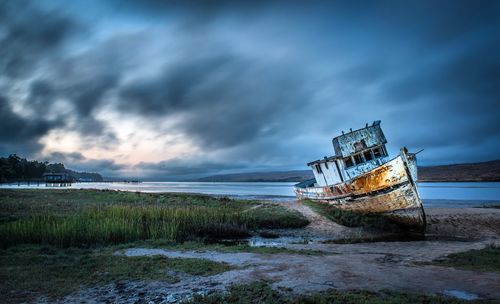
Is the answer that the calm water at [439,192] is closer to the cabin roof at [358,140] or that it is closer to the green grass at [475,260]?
the cabin roof at [358,140]

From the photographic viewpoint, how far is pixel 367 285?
6.86m

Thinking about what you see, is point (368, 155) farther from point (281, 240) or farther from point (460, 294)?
point (460, 294)

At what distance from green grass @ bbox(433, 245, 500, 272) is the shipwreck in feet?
20.7

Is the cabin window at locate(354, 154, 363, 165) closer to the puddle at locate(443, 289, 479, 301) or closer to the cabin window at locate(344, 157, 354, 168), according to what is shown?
the cabin window at locate(344, 157, 354, 168)

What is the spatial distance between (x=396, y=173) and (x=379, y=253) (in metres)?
7.98

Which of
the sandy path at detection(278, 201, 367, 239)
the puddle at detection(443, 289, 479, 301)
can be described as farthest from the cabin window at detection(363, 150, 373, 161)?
the puddle at detection(443, 289, 479, 301)

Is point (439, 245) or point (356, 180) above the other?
point (356, 180)

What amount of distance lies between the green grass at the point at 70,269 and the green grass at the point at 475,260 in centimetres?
643

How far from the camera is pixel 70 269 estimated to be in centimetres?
856

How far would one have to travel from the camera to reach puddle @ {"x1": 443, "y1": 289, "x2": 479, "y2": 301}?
605 centimetres

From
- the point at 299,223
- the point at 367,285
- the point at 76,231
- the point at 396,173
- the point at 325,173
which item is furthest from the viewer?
the point at 325,173

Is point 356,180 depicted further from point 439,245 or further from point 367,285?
point 367,285

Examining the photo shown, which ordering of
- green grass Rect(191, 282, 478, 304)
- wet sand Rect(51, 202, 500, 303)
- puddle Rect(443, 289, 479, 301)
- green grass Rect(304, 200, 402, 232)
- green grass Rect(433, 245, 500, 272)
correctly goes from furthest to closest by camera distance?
green grass Rect(304, 200, 402, 232) < green grass Rect(433, 245, 500, 272) < wet sand Rect(51, 202, 500, 303) < puddle Rect(443, 289, 479, 301) < green grass Rect(191, 282, 478, 304)

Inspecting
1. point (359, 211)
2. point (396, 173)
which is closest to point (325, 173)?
point (359, 211)
